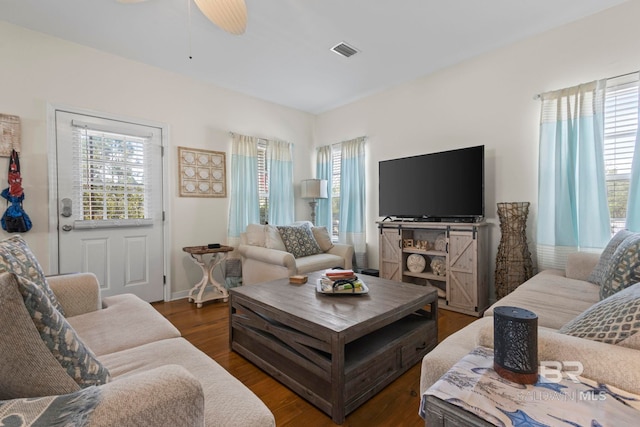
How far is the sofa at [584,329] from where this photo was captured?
848 millimetres

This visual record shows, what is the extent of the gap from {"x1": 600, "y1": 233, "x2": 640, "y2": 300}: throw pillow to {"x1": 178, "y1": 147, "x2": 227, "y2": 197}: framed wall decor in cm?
379

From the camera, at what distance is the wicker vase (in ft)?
9.05

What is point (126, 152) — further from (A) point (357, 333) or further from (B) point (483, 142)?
(B) point (483, 142)

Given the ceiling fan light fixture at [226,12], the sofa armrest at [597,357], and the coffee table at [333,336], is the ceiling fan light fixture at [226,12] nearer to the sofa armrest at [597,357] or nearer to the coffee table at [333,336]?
the coffee table at [333,336]

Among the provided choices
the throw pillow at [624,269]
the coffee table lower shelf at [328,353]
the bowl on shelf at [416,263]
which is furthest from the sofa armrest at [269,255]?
the throw pillow at [624,269]

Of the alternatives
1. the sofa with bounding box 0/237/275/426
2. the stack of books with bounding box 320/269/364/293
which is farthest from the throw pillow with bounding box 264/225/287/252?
the sofa with bounding box 0/237/275/426

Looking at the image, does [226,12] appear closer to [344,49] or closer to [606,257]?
[344,49]

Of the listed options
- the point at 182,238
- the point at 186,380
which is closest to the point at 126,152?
the point at 182,238

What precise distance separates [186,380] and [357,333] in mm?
993

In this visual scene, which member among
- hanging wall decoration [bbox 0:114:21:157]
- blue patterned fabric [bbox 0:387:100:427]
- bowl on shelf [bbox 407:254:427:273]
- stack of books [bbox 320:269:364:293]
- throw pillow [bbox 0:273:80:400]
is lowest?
bowl on shelf [bbox 407:254:427:273]

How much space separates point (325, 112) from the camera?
4941mm

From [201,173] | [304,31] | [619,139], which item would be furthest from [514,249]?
[201,173]

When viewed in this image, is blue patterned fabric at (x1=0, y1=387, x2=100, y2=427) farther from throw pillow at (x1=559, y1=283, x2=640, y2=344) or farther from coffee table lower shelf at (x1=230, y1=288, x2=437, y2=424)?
throw pillow at (x1=559, y1=283, x2=640, y2=344)

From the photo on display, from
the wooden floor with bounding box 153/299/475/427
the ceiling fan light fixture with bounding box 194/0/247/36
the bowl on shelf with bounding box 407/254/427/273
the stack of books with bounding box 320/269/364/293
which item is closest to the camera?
the wooden floor with bounding box 153/299/475/427
